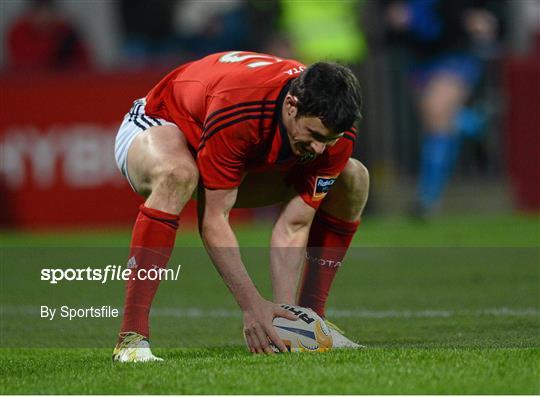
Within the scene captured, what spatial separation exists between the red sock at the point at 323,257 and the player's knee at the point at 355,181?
0.75 ft

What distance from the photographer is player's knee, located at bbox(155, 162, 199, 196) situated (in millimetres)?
5895

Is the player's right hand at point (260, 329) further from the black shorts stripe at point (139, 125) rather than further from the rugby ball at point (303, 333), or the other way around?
the black shorts stripe at point (139, 125)

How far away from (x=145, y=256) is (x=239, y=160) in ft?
2.05

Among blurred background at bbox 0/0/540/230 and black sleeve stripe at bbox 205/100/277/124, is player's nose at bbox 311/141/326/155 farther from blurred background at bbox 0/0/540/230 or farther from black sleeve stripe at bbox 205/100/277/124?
blurred background at bbox 0/0/540/230

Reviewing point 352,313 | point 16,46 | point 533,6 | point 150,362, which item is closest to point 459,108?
point 533,6

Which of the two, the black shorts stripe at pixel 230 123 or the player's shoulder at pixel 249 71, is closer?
the black shorts stripe at pixel 230 123

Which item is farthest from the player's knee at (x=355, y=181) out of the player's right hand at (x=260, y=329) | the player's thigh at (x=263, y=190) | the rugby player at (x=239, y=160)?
the player's right hand at (x=260, y=329)

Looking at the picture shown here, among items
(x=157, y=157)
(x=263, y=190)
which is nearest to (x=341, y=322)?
(x=263, y=190)

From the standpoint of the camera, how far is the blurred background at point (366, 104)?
45.9 feet

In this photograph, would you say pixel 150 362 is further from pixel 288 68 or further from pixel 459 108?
pixel 459 108

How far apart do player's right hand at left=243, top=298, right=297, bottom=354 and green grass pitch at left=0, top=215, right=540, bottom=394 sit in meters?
0.12

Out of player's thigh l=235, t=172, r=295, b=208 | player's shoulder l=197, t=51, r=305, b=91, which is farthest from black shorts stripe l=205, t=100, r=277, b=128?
player's thigh l=235, t=172, r=295, b=208

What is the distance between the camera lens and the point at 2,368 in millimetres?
5906

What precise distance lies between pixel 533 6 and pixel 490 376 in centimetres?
1267
